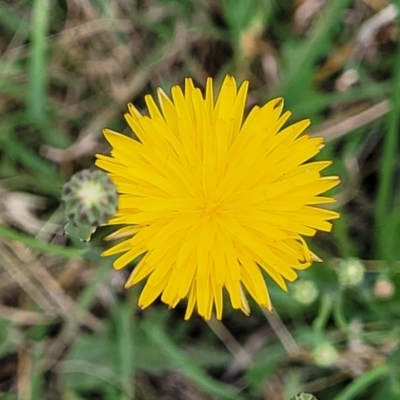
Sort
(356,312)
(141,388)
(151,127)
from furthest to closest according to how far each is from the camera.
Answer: (141,388)
(356,312)
(151,127)

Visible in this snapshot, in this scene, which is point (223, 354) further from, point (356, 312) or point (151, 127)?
point (151, 127)

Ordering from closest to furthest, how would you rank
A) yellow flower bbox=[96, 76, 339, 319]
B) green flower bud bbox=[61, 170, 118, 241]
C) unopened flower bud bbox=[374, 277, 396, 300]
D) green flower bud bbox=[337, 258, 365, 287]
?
green flower bud bbox=[61, 170, 118, 241], yellow flower bbox=[96, 76, 339, 319], green flower bud bbox=[337, 258, 365, 287], unopened flower bud bbox=[374, 277, 396, 300]

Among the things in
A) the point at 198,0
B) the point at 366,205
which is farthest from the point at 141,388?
the point at 198,0

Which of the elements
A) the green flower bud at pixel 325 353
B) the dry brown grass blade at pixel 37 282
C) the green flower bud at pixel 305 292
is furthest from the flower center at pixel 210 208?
the dry brown grass blade at pixel 37 282

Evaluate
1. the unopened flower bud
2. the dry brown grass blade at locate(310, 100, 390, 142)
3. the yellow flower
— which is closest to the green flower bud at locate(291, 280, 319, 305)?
the unopened flower bud

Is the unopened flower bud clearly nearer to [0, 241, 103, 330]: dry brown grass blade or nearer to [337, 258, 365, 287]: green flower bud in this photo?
[337, 258, 365, 287]: green flower bud

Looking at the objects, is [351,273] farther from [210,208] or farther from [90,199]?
[90,199]

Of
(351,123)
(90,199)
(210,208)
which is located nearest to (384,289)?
(351,123)
